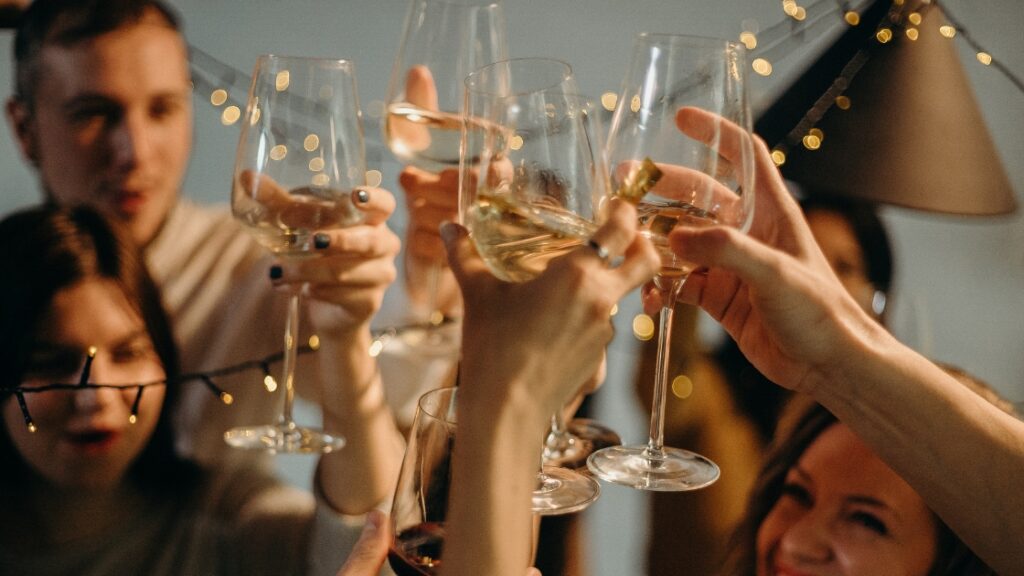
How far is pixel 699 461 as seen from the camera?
102 cm

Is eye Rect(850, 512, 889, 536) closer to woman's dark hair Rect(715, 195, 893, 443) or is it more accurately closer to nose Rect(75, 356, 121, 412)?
woman's dark hair Rect(715, 195, 893, 443)

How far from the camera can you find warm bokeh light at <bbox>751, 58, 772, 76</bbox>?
5.49 ft

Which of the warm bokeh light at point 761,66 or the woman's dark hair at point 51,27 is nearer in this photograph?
the woman's dark hair at point 51,27

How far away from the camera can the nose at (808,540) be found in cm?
147

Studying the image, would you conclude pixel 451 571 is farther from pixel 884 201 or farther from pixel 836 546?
pixel 884 201

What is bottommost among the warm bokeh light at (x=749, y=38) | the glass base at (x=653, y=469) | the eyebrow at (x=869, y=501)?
the eyebrow at (x=869, y=501)

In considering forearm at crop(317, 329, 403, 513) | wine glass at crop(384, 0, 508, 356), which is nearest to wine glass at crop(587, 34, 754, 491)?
wine glass at crop(384, 0, 508, 356)

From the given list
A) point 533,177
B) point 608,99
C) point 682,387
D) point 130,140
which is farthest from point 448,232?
point 682,387

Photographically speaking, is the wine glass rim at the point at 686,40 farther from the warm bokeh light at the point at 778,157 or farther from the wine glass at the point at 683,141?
the warm bokeh light at the point at 778,157

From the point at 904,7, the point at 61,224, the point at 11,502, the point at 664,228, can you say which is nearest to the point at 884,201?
the point at 904,7

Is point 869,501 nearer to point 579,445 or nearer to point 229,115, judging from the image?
point 579,445

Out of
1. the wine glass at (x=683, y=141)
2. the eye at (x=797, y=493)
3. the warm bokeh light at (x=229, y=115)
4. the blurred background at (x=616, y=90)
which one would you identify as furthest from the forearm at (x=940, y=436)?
the warm bokeh light at (x=229, y=115)

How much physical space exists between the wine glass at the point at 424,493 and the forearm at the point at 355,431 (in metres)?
0.59

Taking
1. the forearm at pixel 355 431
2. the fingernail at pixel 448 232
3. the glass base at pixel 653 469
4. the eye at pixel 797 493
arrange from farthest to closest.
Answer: the eye at pixel 797 493, the forearm at pixel 355 431, the glass base at pixel 653 469, the fingernail at pixel 448 232
